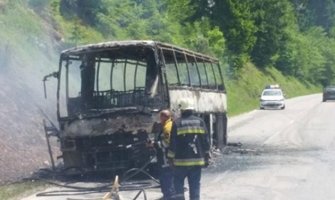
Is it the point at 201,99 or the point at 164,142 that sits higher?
the point at 201,99

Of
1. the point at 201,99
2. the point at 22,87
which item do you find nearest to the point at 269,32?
the point at 22,87

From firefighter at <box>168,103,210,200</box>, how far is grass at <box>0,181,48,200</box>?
11.2ft

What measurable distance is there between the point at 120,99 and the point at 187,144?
621cm

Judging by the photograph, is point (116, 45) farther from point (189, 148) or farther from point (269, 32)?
point (269, 32)

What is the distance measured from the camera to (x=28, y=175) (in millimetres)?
14859

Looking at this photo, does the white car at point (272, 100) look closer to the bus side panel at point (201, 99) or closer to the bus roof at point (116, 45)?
the bus side panel at point (201, 99)

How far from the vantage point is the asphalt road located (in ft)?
42.8

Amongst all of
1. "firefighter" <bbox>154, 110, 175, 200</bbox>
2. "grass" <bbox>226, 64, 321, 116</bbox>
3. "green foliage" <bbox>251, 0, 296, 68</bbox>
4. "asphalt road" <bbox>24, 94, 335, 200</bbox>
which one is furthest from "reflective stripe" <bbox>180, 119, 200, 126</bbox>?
"green foliage" <bbox>251, 0, 296, 68</bbox>

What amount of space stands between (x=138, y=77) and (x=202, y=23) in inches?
1711

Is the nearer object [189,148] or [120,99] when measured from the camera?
[189,148]

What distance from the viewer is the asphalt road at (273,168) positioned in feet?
42.8

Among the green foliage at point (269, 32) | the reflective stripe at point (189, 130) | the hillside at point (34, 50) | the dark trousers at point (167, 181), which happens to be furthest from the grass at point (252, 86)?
the reflective stripe at point (189, 130)

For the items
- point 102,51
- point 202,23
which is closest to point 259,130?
point 102,51

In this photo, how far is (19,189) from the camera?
43.5 feet
